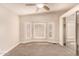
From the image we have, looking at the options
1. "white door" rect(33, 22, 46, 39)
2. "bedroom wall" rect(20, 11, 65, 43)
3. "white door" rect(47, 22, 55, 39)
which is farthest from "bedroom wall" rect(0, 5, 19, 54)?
"white door" rect(47, 22, 55, 39)

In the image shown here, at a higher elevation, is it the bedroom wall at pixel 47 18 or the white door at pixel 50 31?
the bedroom wall at pixel 47 18

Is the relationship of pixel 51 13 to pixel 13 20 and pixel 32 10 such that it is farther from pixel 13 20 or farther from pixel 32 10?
pixel 13 20

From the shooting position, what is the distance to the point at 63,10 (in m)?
1.40

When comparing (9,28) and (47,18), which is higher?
(47,18)

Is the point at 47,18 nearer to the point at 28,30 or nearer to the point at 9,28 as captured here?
the point at 28,30

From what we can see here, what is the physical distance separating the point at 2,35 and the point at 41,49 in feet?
2.04

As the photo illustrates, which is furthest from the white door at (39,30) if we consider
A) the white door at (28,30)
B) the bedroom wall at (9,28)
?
Answer: the bedroom wall at (9,28)

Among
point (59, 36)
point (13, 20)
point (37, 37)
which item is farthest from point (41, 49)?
point (13, 20)

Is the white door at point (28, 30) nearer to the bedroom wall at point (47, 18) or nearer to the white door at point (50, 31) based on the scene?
the bedroom wall at point (47, 18)

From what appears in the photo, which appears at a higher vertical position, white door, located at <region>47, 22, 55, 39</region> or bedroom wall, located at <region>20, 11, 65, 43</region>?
bedroom wall, located at <region>20, 11, 65, 43</region>

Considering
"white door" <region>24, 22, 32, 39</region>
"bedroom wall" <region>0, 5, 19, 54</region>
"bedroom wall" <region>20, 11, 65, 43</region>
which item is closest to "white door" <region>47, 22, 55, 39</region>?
"bedroom wall" <region>20, 11, 65, 43</region>

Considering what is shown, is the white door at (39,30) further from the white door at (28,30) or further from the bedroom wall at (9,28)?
the bedroom wall at (9,28)

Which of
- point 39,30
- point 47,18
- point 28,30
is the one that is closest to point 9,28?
point 28,30

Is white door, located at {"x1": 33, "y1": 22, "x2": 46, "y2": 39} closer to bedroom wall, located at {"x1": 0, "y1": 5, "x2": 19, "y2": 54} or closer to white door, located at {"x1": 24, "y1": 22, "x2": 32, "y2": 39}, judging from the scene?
white door, located at {"x1": 24, "y1": 22, "x2": 32, "y2": 39}
